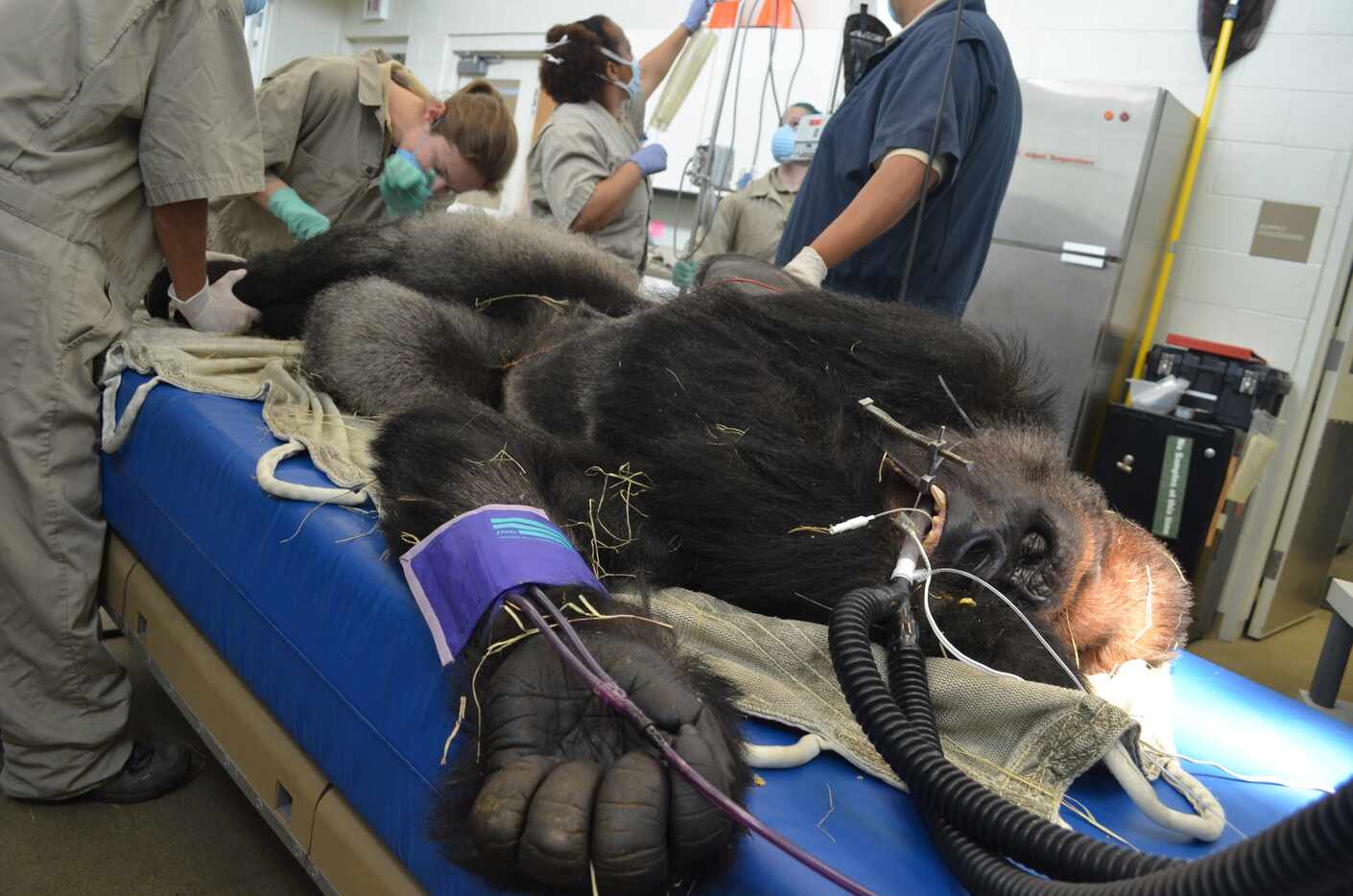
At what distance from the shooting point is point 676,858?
0.87 metres

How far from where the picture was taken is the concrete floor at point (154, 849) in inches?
73.1

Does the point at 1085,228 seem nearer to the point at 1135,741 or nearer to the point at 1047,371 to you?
the point at 1047,371

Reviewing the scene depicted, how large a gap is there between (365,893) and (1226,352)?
194 inches

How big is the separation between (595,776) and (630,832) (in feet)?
0.22

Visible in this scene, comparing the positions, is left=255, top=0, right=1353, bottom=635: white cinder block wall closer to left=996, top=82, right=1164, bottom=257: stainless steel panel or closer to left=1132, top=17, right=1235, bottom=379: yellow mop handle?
left=1132, top=17, right=1235, bottom=379: yellow mop handle

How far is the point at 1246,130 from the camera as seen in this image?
5.10 metres

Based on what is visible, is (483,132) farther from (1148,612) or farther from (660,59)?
(1148,612)

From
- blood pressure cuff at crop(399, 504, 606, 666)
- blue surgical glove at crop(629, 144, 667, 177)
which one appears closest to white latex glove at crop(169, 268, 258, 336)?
blood pressure cuff at crop(399, 504, 606, 666)

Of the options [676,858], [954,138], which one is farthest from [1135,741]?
[954,138]

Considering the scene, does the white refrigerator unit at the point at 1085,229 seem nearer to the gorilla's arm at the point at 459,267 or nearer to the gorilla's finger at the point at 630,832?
the gorilla's arm at the point at 459,267

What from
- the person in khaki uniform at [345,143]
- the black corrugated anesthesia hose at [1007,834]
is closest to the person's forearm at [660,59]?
the person in khaki uniform at [345,143]

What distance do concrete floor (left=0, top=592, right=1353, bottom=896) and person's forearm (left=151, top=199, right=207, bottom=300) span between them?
1152 mm

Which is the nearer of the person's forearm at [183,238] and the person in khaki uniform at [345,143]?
the person's forearm at [183,238]

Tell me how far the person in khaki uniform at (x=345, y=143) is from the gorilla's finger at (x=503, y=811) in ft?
8.40
